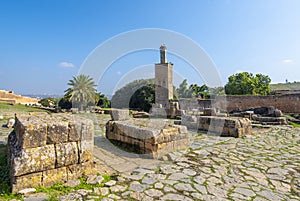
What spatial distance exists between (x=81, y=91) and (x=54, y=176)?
22489 millimetres

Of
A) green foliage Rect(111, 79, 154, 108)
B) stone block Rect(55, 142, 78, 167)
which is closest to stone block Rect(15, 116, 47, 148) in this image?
stone block Rect(55, 142, 78, 167)

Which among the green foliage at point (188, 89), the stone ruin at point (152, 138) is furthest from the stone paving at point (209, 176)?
the green foliage at point (188, 89)

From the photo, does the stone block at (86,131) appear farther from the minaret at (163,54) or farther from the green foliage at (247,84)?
the green foliage at (247,84)

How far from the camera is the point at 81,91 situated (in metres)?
23.9

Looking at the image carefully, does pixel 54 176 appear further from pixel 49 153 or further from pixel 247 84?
pixel 247 84

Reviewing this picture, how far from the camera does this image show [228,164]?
3.89m

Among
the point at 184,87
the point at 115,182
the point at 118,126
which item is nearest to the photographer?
the point at 115,182

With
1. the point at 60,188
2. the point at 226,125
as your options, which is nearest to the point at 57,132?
the point at 60,188

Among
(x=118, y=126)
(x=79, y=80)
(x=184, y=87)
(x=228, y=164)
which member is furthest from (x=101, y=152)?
(x=184, y=87)

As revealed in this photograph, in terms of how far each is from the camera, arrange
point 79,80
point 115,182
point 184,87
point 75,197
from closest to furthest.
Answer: point 75,197 < point 115,182 < point 79,80 < point 184,87

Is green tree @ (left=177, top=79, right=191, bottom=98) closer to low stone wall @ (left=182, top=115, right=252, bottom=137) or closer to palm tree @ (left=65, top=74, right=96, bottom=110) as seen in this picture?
palm tree @ (left=65, top=74, right=96, bottom=110)

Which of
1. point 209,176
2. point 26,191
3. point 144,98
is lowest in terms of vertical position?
point 209,176

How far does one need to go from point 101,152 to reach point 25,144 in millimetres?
2190

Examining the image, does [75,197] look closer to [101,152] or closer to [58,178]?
[58,178]
